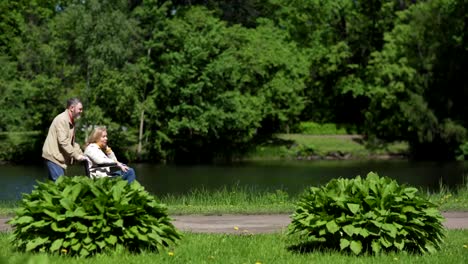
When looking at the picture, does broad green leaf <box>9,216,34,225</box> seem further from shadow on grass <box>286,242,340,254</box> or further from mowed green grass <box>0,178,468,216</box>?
mowed green grass <box>0,178,468,216</box>

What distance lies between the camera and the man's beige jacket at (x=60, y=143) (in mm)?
11883

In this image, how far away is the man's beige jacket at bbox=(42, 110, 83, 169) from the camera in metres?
11.9

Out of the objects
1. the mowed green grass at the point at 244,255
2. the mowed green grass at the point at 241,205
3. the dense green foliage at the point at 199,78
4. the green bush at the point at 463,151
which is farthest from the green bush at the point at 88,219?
the green bush at the point at 463,151

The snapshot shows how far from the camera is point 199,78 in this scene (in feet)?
160

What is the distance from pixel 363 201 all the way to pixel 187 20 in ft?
143

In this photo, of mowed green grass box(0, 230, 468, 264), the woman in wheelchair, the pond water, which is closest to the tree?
the pond water

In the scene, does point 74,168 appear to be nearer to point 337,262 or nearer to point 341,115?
point 341,115

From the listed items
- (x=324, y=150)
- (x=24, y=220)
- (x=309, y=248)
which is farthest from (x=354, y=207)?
(x=324, y=150)

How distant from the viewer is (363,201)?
8.54 metres

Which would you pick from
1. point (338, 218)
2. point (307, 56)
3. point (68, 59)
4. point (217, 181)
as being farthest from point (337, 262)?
point (307, 56)

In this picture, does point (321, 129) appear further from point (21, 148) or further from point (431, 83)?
point (21, 148)

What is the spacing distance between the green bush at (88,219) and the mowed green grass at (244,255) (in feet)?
0.54

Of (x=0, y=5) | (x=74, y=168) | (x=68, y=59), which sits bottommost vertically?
(x=74, y=168)

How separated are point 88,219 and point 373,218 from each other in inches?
118
